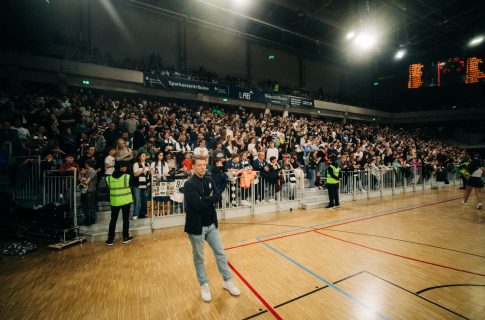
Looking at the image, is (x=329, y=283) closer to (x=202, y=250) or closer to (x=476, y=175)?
(x=202, y=250)

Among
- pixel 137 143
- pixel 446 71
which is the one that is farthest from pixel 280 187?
pixel 446 71

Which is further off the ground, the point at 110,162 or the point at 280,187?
the point at 110,162

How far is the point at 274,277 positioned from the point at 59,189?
5468 millimetres

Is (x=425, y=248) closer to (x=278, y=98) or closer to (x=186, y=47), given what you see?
(x=278, y=98)

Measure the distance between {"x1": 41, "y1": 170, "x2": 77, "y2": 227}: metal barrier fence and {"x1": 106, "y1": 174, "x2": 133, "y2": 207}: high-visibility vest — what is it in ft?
3.82

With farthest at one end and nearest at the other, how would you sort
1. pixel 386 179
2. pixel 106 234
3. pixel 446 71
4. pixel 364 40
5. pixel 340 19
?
pixel 340 19 → pixel 446 71 → pixel 364 40 → pixel 386 179 → pixel 106 234

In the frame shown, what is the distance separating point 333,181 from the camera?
862 centimetres

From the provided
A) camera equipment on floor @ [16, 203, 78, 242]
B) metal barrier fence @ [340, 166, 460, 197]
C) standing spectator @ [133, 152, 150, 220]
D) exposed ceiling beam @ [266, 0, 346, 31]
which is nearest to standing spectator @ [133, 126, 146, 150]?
standing spectator @ [133, 152, 150, 220]

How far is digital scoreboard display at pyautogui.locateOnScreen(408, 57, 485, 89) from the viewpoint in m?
15.8

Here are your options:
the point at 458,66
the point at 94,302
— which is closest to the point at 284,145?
the point at 94,302

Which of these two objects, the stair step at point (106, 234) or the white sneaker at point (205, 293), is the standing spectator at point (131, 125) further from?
the white sneaker at point (205, 293)

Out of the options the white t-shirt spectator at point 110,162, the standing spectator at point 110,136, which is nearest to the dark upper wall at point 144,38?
the standing spectator at point 110,136

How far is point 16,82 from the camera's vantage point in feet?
35.7

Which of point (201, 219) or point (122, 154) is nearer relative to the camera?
point (201, 219)
